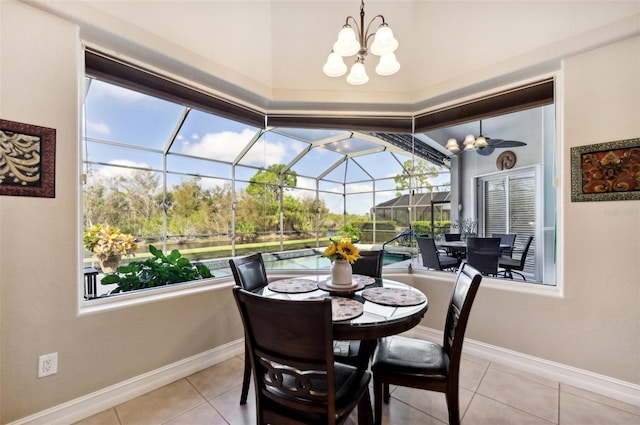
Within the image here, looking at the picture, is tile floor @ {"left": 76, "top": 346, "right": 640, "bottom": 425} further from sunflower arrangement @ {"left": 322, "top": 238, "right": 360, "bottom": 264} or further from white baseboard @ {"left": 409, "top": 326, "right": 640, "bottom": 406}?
sunflower arrangement @ {"left": 322, "top": 238, "right": 360, "bottom": 264}

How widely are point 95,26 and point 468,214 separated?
3.68m

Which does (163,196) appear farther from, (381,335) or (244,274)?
(381,335)

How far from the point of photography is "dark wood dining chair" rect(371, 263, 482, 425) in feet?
4.92

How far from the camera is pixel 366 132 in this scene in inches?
129

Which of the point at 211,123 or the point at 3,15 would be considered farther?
the point at 211,123

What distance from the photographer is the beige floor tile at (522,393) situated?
1.87m

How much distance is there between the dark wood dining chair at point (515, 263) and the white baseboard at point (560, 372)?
71 centimetres

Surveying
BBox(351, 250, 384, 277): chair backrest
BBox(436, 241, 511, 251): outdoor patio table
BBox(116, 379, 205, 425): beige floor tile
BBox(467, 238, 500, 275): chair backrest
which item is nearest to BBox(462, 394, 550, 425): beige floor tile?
BBox(351, 250, 384, 277): chair backrest

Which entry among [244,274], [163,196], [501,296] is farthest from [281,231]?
[501,296]

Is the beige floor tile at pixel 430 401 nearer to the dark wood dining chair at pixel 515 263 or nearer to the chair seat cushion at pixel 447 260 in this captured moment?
the dark wood dining chair at pixel 515 263

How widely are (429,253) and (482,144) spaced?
1364mm

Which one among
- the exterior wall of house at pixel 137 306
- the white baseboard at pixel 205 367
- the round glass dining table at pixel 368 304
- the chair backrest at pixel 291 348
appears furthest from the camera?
the white baseboard at pixel 205 367

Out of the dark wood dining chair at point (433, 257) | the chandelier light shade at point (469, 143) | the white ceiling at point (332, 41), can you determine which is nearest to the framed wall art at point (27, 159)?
the white ceiling at point (332, 41)

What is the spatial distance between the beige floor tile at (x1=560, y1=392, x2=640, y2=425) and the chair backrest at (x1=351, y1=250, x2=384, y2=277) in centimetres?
153
